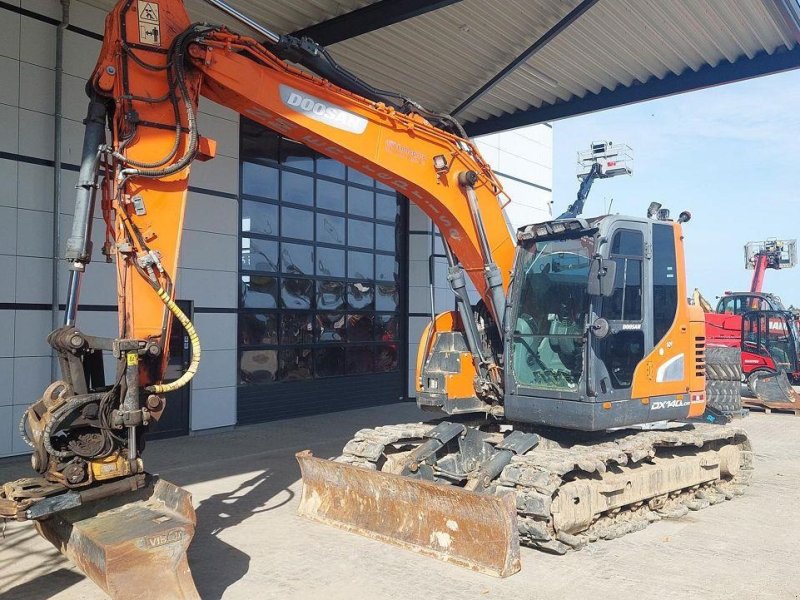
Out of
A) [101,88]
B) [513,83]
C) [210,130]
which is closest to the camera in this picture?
[101,88]

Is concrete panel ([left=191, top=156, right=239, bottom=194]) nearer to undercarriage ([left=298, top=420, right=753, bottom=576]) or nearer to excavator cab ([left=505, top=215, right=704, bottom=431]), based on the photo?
undercarriage ([left=298, top=420, right=753, bottom=576])

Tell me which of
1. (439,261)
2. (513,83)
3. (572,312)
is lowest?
(572,312)

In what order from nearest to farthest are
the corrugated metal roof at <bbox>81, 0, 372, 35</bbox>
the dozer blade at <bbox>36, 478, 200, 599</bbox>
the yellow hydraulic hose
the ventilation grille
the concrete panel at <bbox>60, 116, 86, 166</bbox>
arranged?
the dozer blade at <bbox>36, 478, 200, 599</bbox>
the yellow hydraulic hose
the ventilation grille
the concrete panel at <bbox>60, 116, 86, 166</bbox>
the corrugated metal roof at <bbox>81, 0, 372, 35</bbox>

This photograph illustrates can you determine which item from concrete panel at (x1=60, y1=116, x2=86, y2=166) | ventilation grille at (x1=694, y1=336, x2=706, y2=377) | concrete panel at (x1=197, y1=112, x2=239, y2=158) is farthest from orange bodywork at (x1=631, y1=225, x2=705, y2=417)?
concrete panel at (x1=60, y1=116, x2=86, y2=166)

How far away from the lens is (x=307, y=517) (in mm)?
6730

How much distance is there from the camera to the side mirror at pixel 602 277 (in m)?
6.01

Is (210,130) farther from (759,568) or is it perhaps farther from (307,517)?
(759,568)

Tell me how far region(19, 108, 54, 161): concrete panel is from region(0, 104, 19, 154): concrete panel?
5cm

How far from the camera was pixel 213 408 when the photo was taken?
1163cm

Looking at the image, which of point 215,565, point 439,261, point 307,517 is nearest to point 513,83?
point 439,261

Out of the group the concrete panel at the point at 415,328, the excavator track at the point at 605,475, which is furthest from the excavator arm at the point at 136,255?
the concrete panel at the point at 415,328

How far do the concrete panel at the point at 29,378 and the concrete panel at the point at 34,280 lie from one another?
80 centimetres

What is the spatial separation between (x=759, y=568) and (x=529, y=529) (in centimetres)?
182

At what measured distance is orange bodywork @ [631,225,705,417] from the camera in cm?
672
